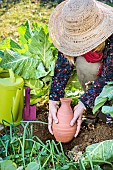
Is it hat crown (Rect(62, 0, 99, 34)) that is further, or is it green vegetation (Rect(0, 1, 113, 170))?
hat crown (Rect(62, 0, 99, 34))

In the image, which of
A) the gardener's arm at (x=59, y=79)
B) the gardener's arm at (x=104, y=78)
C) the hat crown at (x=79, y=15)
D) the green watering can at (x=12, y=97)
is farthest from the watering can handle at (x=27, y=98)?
the hat crown at (x=79, y=15)

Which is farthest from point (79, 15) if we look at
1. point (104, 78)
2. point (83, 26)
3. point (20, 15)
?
point (20, 15)

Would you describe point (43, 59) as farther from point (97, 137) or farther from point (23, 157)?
point (23, 157)

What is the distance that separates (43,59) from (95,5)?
0.65 meters

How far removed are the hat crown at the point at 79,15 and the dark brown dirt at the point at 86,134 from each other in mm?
613

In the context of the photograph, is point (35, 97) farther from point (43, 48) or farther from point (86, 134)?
point (86, 134)

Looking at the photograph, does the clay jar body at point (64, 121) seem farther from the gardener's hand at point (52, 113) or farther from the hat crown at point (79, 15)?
the hat crown at point (79, 15)

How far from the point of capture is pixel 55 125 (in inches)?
113

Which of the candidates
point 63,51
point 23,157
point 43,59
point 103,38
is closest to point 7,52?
point 43,59

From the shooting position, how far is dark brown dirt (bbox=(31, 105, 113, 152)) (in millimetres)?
2875

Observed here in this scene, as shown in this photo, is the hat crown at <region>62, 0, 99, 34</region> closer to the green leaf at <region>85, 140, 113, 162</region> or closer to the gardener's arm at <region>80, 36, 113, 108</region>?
the gardener's arm at <region>80, 36, 113, 108</region>

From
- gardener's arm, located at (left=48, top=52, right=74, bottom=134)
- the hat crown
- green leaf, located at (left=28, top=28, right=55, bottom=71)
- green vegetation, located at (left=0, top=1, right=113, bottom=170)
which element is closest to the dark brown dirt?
green vegetation, located at (left=0, top=1, right=113, bottom=170)

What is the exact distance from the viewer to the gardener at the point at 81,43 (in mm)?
2646

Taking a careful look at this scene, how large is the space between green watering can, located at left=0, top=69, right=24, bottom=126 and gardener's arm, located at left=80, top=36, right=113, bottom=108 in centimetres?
44
